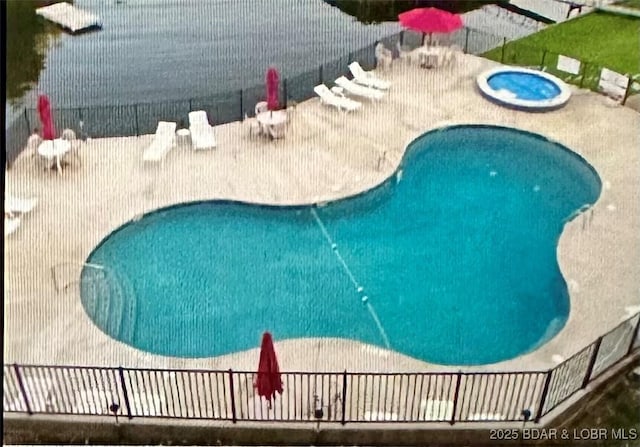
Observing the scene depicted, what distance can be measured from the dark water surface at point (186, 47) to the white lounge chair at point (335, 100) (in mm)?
831

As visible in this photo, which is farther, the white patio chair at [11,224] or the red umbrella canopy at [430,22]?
the red umbrella canopy at [430,22]

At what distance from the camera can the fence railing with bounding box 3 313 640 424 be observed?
5.41 meters

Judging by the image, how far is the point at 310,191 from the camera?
26.5 ft

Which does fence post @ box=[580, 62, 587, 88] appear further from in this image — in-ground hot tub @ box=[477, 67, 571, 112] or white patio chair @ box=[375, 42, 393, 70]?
white patio chair @ box=[375, 42, 393, 70]

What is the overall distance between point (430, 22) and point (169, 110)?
13.2 ft

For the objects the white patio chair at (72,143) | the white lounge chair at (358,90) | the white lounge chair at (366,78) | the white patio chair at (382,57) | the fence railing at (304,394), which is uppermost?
the white patio chair at (382,57)

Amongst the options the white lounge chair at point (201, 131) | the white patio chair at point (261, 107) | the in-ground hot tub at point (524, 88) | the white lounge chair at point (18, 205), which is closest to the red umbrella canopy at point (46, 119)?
the white lounge chair at point (18, 205)

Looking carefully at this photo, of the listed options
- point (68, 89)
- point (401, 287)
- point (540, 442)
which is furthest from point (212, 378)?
point (68, 89)

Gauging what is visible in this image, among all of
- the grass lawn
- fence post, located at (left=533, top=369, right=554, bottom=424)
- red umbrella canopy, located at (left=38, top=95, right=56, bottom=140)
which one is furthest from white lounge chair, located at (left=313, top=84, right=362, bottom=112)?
fence post, located at (left=533, top=369, right=554, bottom=424)

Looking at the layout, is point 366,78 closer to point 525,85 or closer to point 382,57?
point 382,57

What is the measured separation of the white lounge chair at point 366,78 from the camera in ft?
32.6

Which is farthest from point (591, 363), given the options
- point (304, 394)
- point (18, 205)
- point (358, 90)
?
point (18, 205)

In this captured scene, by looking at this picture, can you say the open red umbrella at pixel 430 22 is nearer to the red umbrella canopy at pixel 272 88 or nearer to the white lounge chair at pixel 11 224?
the red umbrella canopy at pixel 272 88

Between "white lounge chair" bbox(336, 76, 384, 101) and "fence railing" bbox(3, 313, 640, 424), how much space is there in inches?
193
